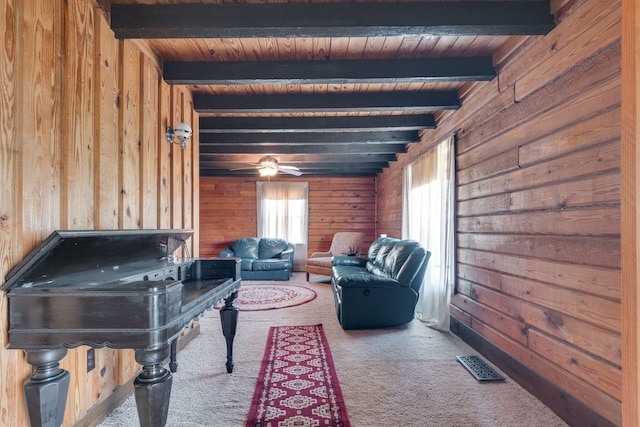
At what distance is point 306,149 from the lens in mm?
4770

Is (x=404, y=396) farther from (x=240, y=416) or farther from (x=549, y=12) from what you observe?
(x=549, y=12)

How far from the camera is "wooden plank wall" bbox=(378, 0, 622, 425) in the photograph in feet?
4.88

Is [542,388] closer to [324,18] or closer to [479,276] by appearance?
[479,276]

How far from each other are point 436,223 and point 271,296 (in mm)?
2697

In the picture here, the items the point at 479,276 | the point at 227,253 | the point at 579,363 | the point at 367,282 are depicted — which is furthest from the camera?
the point at 227,253

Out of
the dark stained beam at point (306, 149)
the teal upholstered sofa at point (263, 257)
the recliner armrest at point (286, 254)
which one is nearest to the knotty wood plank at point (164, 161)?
the dark stained beam at point (306, 149)

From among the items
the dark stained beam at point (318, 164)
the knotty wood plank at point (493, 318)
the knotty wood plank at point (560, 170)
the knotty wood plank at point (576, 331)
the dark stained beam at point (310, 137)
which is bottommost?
the knotty wood plank at point (493, 318)

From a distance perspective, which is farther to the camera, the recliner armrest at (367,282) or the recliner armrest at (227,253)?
the recliner armrest at (227,253)

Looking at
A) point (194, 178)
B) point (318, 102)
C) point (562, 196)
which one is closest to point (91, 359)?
point (194, 178)

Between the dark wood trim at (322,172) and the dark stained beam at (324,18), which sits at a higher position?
the dark stained beam at (324,18)

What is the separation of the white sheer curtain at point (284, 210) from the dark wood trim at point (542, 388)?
16.3 feet

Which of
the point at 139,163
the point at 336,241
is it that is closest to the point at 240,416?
the point at 139,163

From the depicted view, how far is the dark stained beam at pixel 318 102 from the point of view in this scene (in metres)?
2.99

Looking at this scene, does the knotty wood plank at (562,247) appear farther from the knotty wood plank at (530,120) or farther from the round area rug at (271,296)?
the round area rug at (271,296)
